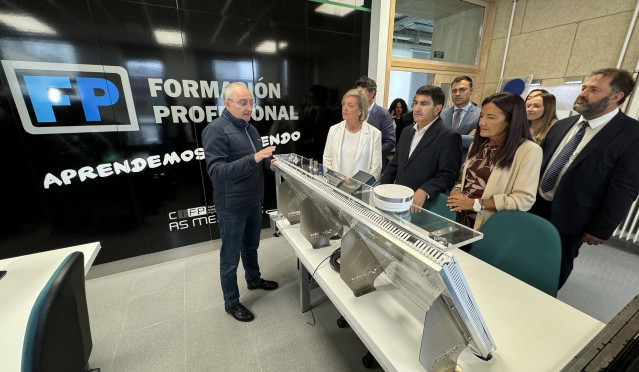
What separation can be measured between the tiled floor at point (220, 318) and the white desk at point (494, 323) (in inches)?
34.3

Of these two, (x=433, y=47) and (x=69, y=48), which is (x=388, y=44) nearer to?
(x=433, y=47)

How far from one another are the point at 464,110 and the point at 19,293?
3.83 metres

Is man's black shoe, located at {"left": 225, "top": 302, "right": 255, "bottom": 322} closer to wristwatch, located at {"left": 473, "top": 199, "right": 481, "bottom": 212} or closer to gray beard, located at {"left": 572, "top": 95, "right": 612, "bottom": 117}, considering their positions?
wristwatch, located at {"left": 473, "top": 199, "right": 481, "bottom": 212}

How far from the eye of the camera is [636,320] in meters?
0.62

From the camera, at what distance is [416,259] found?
2.34 ft

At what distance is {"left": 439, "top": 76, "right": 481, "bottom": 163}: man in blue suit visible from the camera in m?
2.87

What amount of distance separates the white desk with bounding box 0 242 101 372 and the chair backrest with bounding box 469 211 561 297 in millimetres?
2105

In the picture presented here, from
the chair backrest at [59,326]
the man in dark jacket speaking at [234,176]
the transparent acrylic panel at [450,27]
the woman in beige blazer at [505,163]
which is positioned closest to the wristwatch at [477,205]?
the woman in beige blazer at [505,163]

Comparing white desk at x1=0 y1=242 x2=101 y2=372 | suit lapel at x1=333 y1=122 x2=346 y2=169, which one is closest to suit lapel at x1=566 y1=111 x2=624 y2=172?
suit lapel at x1=333 y1=122 x2=346 y2=169

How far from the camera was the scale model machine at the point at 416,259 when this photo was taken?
710mm

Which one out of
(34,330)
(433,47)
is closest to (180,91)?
(34,330)

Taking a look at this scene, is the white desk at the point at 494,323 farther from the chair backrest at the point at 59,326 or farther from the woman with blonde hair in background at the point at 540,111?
the woman with blonde hair in background at the point at 540,111

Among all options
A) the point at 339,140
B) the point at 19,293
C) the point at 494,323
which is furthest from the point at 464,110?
the point at 19,293

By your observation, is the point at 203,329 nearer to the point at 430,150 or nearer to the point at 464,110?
the point at 430,150
